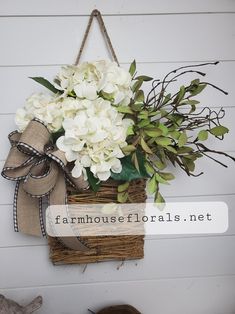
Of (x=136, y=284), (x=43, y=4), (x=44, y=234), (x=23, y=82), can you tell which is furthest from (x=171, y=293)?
(x=43, y=4)

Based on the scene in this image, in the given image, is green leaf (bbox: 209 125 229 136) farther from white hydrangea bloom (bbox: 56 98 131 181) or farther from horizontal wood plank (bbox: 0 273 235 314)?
horizontal wood plank (bbox: 0 273 235 314)

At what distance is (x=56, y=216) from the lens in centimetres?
83

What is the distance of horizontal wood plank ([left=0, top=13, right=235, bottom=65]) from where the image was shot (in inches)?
36.4

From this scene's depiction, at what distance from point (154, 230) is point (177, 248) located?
97 millimetres

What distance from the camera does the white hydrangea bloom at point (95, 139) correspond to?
29.0 inches

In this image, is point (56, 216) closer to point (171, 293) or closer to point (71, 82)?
point (71, 82)

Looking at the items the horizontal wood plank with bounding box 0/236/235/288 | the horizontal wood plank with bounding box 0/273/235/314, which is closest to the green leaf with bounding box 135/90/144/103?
the horizontal wood plank with bounding box 0/236/235/288

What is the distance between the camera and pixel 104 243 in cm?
90

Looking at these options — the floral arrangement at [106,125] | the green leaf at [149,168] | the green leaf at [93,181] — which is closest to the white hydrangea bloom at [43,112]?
the floral arrangement at [106,125]

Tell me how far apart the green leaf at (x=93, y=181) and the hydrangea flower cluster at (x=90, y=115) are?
0.01 m

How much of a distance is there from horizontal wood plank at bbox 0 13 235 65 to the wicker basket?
37cm

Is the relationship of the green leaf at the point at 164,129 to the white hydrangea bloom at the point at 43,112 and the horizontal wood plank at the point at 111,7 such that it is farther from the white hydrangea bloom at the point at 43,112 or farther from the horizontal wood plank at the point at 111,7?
the horizontal wood plank at the point at 111,7

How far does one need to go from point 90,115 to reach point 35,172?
0.59 ft

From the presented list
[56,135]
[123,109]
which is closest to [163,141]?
[123,109]
